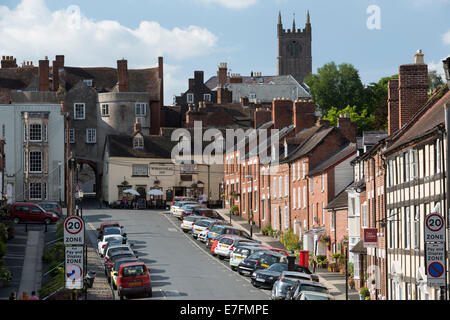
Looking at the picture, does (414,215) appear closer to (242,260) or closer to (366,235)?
(366,235)

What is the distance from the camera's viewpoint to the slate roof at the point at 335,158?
195 feet

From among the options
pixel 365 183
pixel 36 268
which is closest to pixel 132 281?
pixel 36 268

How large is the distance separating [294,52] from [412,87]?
6186 inches

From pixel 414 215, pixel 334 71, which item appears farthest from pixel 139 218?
pixel 334 71

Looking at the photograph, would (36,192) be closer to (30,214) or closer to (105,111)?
(30,214)

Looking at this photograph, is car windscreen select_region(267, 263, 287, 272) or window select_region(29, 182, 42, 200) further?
window select_region(29, 182, 42, 200)

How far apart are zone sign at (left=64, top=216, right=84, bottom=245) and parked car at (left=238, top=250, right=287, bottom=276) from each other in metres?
21.7

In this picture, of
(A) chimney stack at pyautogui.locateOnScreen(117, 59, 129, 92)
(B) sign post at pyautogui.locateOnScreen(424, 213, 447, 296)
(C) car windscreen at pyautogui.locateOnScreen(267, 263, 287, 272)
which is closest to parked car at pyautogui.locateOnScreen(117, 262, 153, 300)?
(C) car windscreen at pyautogui.locateOnScreen(267, 263, 287, 272)

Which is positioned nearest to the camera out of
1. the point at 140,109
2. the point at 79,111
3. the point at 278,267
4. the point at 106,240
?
the point at 278,267

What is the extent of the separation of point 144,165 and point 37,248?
129 feet

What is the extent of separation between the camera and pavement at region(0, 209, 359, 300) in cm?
4097

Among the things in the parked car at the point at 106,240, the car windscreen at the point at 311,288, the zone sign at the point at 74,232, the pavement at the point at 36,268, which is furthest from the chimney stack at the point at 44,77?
the zone sign at the point at 74,232

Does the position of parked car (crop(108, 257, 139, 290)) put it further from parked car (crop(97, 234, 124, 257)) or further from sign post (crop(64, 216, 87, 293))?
sign post (crop(64, 216, 87, 293))

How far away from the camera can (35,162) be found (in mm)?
87688
